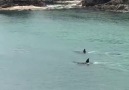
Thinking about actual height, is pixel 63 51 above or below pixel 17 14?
above

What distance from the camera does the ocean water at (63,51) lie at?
8706 cm

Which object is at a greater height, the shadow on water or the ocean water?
the ocean water

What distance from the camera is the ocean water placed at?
3428 inches

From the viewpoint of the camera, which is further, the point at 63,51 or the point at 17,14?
the point at 17,14

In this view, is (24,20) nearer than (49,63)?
No

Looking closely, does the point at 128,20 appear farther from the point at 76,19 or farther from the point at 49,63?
the point at 49,63

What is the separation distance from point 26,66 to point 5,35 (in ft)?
133

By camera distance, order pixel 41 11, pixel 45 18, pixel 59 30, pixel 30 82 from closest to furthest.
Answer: pixel 30 82, pixel 59 30, pixel 45 18, pixel 41 11

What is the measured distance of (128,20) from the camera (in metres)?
163

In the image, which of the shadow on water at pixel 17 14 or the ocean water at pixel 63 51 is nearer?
the ocean water at pixel 63 51

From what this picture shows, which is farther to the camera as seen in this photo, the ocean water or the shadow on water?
the shadow on water

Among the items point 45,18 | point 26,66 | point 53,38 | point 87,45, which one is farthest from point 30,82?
point 45,18

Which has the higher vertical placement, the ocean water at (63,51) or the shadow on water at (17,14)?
the ocean water at (63,51)

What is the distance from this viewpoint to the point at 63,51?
112125 mm
